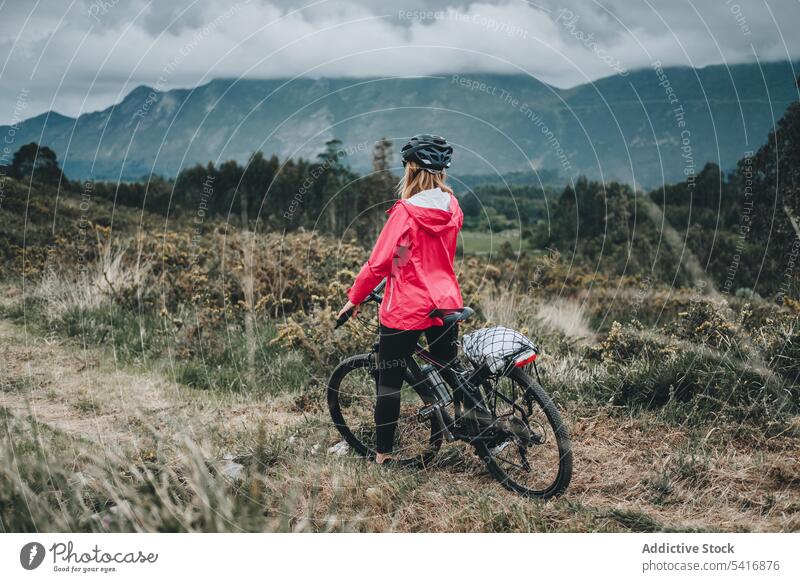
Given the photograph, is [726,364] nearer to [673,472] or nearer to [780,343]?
[780,343]

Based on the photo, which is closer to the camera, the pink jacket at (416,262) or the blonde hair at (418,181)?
the pink jacket at (416,262)

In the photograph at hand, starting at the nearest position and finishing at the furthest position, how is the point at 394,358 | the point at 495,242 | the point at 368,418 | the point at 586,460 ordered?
the point at 394,358
the point at 586,460
the point at 368,418
the point at 495,242

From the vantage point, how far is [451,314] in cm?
379

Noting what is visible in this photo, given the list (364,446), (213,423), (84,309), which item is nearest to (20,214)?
(84,309)

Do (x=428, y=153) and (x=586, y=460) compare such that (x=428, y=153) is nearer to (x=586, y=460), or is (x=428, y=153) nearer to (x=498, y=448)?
(x=498, y=448)

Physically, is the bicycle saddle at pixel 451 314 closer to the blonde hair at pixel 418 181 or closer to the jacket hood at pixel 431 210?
the jacket hood at pixel 431 210

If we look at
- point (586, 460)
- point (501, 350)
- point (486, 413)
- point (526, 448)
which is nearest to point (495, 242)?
point (586, 460)

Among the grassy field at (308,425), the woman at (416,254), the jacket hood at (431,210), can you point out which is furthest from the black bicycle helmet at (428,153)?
the grassy field at (308,425)

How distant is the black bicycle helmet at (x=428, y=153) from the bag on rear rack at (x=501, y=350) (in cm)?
109

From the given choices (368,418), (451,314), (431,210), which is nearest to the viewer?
(431,210)

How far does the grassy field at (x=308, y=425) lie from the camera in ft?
12.1

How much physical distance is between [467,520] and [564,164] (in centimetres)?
353

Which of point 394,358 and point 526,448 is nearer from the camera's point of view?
point 394,358

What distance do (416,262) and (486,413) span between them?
1115 mm
